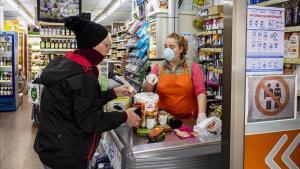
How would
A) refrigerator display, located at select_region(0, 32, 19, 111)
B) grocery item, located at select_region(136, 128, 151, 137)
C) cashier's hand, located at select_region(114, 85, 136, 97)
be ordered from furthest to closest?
1. refrigerator display, located at select_region(0, 32, 19, 111)
2. cashier's hand, located at select_region(114, 85, 136, 97)
3. grocery item, located at select_region(136, 128, 151, 137)

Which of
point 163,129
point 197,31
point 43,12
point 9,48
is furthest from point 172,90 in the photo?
point 9,48

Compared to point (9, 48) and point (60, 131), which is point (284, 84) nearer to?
point (60, 131)

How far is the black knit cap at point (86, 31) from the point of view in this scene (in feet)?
5.81

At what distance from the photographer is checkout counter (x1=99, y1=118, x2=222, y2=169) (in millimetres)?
1674

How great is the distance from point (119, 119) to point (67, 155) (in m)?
0.36

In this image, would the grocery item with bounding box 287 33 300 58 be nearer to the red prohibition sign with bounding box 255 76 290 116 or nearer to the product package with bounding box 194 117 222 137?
the product package with bounding box 194 117 222 137

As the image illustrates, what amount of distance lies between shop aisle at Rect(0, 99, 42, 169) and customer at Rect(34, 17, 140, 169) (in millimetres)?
3088

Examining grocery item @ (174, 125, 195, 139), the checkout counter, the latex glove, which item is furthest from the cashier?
the checkout counter

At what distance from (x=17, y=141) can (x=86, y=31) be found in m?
4.78

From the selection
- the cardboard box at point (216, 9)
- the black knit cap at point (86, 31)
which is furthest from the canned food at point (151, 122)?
the cardboard box at point (216, 9)

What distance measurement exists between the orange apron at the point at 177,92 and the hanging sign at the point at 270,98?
1276 millimetres

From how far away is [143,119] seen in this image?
199 cm

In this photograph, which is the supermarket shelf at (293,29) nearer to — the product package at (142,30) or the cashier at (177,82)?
the cashier at (177,82)

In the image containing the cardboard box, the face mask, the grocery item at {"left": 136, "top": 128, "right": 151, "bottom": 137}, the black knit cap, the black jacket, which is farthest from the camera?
→ the cardboard box
